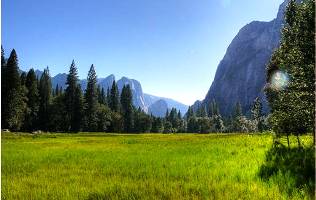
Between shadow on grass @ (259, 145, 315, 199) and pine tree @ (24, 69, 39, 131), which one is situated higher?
pine tree @ (24, 69, 39, 131)

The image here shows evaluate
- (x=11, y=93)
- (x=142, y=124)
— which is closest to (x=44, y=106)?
(x=11, y=93)

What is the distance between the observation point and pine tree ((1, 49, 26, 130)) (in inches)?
3755

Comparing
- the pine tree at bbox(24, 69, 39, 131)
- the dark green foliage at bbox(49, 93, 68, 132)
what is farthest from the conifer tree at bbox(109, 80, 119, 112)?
the pine tree at bbox(24, 69, 39, 131)

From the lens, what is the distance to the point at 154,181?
16.3 m

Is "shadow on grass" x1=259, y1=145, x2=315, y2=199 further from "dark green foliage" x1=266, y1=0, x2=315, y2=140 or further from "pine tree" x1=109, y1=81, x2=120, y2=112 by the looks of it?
"pine tree" x1=109, y1=81, x2=120, y2=112

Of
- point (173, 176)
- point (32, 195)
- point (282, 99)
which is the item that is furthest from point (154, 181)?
point (282, 99)

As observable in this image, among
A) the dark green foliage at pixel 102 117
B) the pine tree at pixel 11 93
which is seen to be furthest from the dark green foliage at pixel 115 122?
the pine tree at pixel 11 93

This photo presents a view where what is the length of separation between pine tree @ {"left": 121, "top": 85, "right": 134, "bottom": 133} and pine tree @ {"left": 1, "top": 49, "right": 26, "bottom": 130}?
6719 cm

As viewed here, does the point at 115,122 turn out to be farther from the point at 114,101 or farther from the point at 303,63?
the point at 303,63

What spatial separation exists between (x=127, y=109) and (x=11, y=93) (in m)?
74.7

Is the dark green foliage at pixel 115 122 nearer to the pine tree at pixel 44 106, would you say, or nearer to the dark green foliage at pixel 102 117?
the dark green foliage at pixel 102 117

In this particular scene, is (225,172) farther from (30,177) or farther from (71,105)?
(71,105)

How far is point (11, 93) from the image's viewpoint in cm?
9625

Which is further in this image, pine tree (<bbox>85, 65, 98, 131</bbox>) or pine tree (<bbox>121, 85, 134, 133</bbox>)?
pine tree (<bbox>121, 85, 134, 133</bbox>)
